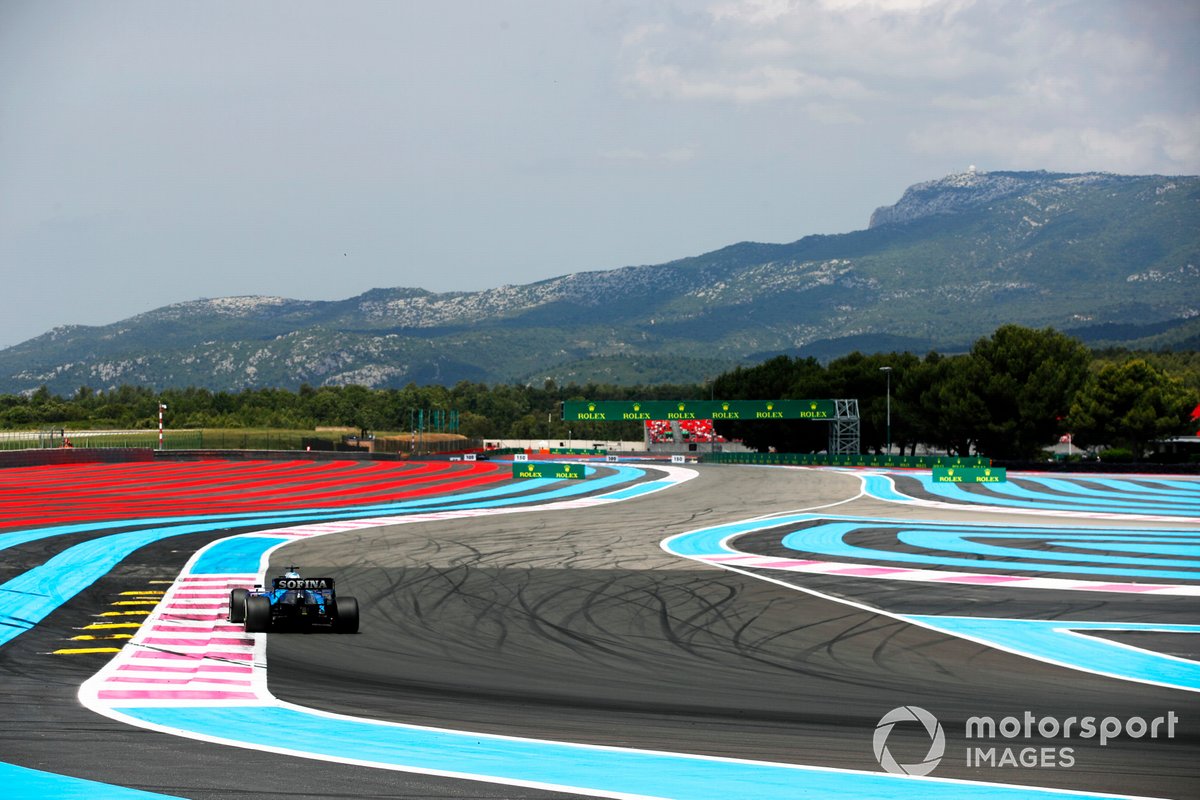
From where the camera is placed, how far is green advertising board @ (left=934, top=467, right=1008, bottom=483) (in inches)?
2660

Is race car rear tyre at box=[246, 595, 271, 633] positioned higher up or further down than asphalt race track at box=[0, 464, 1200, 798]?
higher up

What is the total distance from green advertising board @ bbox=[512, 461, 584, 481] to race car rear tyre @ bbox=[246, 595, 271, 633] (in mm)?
50444

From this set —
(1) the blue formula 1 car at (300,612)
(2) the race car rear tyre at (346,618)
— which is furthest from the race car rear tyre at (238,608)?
(2) the race car rear tyre at (346,618)

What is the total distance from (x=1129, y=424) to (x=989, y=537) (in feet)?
250

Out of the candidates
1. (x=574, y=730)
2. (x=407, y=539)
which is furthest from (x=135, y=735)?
(x=407, y=539)

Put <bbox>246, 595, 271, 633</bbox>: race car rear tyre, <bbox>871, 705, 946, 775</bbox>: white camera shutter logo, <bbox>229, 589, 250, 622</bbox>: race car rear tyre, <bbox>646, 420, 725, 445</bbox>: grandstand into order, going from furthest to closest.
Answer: <bbox>646, 420, 725, 445</bbox>: grandstand → <bbox>229, 589, 250, 622</bbox>: race car rear tyre → <bbox>246, 595, 271, 633</bbox>: race car rear tyre → <bbox>871, 705, 946, 775</bbox>: white camera shutter logo

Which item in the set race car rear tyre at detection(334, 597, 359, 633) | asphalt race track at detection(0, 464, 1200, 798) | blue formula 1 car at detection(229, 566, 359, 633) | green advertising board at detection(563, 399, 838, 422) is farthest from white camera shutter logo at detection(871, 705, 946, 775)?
green advertising board at detection(563, 399, 838, 422)

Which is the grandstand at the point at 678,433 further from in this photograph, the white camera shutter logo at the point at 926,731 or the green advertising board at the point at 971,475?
the white camera shutter logo at the point at 926,731

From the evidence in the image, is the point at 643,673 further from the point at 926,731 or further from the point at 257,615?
the point at 257,615

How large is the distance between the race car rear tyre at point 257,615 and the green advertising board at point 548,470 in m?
50.4

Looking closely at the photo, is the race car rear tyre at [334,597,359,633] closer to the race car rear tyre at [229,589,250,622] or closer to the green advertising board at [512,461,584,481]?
the race car rear tyre at [229,589,250,622]

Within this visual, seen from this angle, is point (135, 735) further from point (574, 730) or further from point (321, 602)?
point (321, 602)

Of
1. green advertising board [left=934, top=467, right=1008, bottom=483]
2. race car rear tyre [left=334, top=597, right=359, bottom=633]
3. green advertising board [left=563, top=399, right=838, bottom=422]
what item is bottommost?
green advertising board [left=934, top=467, right=1008, bottom=483]

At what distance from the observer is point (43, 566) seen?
88.5ft
